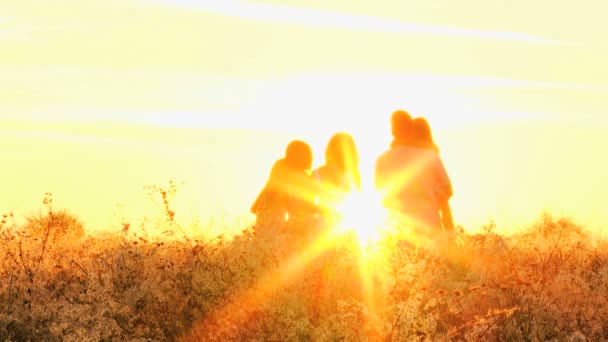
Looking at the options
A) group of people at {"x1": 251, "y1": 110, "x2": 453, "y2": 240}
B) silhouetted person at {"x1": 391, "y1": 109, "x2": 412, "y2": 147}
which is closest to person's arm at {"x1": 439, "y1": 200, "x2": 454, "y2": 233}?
group of people at {"x1": 251, "y1": 110, "x2": 453, "y2": 240}

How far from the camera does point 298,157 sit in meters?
13.1

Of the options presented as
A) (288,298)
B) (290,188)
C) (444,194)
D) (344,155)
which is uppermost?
(344,155)

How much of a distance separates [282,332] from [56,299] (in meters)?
2.65

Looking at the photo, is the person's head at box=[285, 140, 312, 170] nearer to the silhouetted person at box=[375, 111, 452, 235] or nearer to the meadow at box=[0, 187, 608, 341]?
the silhouetted person at box=[375, 111, 452, 235]

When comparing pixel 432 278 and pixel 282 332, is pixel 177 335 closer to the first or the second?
pixel 282 332

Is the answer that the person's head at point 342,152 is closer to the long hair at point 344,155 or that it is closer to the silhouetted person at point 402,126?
the long hair at point 344,155

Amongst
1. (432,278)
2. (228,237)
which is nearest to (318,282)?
(432,278)

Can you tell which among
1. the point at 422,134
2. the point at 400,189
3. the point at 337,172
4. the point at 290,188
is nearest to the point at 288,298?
the point at 400,189

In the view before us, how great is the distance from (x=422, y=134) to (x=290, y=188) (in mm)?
1969

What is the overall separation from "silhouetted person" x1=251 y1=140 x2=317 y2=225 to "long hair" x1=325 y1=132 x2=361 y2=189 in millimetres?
371

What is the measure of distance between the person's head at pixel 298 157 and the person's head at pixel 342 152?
414mm

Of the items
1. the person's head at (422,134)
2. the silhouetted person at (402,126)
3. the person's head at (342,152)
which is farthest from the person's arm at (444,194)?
the person's head at (342,152)

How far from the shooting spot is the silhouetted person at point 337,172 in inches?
514

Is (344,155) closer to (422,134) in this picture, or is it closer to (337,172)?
(337,172)
